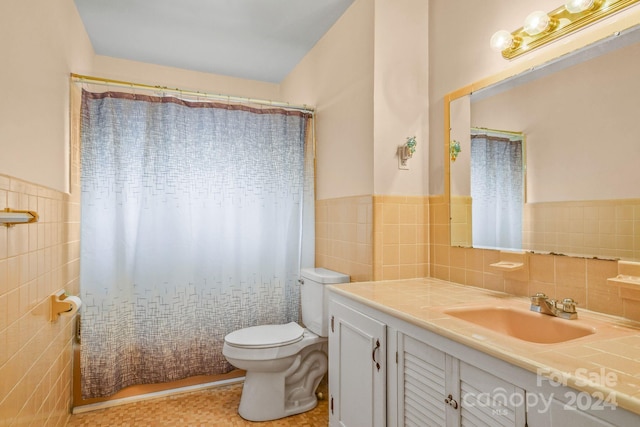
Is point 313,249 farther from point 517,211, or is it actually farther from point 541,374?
point 541,374

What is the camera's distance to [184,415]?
2166 millimetres

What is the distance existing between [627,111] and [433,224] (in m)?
1.05

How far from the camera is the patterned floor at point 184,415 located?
2082 millimetres

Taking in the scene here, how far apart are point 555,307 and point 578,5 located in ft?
3.66

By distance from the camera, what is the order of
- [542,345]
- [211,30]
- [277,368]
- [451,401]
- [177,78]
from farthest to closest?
[177,78]
[211,30]
[277,368]
[451,401]
[542,345]

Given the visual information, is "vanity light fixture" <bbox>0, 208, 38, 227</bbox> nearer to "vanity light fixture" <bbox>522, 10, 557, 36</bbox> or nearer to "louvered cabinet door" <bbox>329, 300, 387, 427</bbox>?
"louvered cabinet door" <bbox>329, 300, 387, 427</bbox>

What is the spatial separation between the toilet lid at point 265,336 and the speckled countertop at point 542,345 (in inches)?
24.7

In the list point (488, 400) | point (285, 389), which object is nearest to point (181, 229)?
point (285, 389)

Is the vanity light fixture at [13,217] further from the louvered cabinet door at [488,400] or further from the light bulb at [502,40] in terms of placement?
the light bulb at [502,40]

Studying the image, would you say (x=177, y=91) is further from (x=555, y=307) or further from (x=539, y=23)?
(x=555, y=307)

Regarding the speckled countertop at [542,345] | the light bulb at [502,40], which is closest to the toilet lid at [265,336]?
the speckled countertop at [542,345]

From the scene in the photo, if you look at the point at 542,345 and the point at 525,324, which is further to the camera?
the point at 525,324

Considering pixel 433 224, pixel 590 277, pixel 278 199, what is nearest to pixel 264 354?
pixel 278 199

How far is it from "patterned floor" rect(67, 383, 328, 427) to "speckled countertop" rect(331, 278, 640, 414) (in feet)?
3.18
